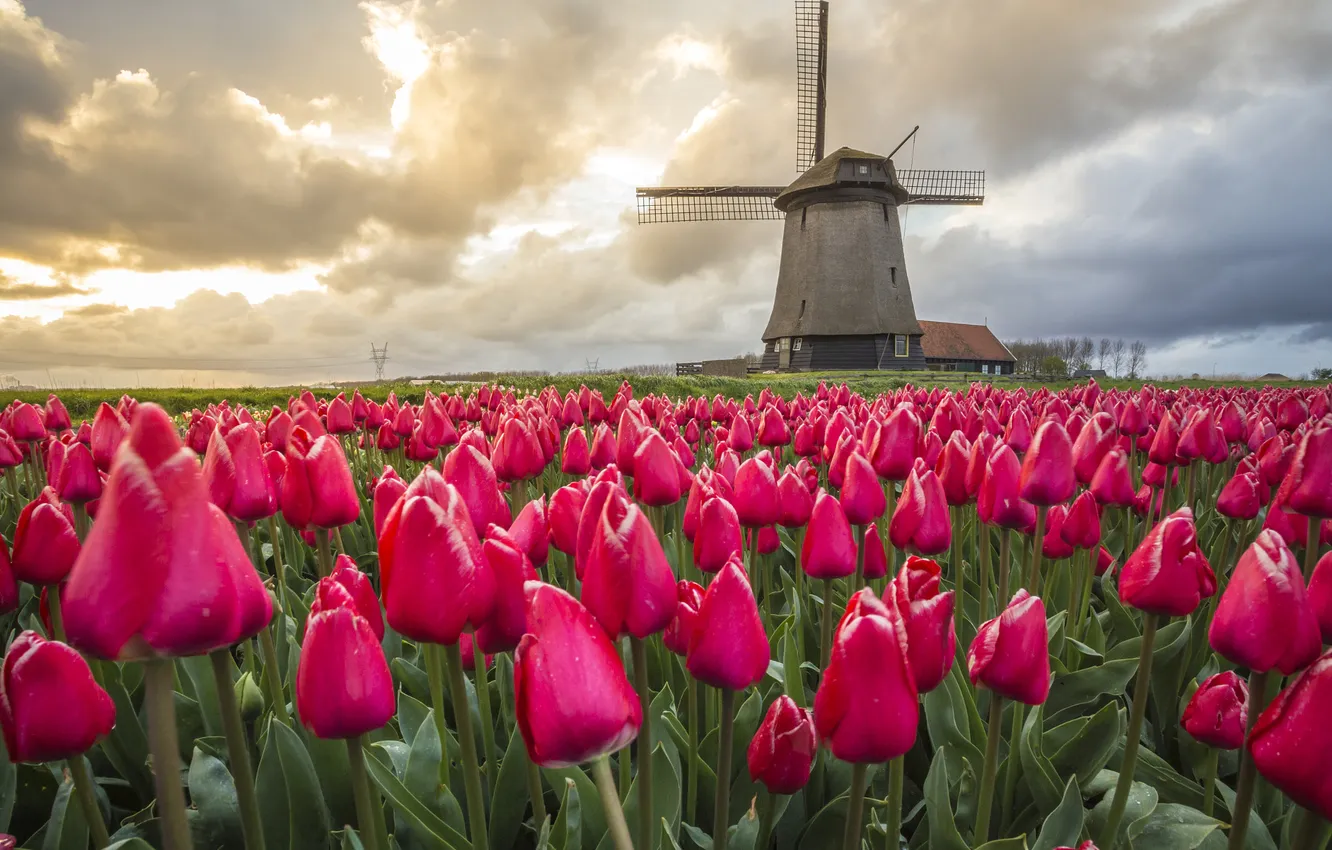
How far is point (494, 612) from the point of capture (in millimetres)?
1391

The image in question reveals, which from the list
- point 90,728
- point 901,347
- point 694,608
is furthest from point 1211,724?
point 901,347

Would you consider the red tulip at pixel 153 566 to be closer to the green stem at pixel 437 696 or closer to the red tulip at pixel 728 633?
the red tulip at pixel 728 633

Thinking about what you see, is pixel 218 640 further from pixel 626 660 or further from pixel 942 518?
pixel 942 518

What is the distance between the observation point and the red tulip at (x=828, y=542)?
2.21 m

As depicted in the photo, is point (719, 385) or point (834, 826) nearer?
point (834, 826)

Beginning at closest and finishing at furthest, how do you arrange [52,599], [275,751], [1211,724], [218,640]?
[218,640]
[275,751]
[1211,724]
[52,599]

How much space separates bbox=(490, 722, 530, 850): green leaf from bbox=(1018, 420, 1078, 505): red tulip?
1.98m

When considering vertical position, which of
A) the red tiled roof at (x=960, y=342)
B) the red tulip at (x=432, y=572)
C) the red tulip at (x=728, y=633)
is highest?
the red tiled roof at (x=960, y=342)

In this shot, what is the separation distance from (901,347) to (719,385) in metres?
23.5

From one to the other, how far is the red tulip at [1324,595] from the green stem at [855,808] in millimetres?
1226

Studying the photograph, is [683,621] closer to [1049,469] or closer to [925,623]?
[925,623]

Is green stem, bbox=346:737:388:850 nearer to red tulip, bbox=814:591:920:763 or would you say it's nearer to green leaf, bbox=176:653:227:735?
red tulip, bbox=814:591:920:763

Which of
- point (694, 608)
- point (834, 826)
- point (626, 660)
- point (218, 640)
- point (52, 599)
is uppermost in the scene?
point (218, 640)

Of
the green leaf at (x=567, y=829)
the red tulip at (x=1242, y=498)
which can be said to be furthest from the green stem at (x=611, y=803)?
the red tulip at (x=1242, y=498)
